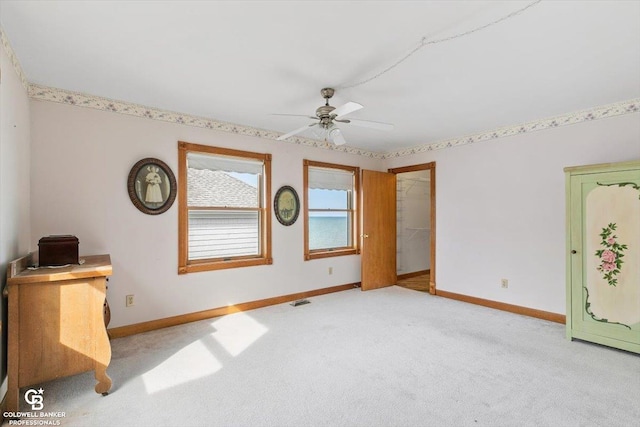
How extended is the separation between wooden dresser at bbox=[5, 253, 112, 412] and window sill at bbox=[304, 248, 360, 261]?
2.80 meters

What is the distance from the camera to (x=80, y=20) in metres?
→ 1.83

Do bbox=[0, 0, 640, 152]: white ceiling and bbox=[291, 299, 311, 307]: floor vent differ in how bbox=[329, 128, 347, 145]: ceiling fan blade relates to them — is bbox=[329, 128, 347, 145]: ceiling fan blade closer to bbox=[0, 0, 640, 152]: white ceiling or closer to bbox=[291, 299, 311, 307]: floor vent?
bbox=[0, 0, 640, 152]: white ceiling

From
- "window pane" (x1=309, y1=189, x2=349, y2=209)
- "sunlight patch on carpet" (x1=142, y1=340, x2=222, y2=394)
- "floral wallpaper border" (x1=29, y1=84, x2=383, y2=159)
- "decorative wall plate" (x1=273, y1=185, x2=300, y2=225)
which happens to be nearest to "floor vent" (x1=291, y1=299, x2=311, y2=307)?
"decorative wall plate" (x1=273, y1=185, x2=300, y2=225)

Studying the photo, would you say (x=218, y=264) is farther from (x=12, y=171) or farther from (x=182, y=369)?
(x=12, y=171)

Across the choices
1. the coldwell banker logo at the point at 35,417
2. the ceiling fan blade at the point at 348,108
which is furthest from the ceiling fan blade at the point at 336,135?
the coldwell banker logo at the point at 35,417

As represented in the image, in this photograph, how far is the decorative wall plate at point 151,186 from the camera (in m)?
3.21

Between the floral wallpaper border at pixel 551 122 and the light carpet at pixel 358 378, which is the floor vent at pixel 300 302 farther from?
the floral wallpaper border at pixel 551 122

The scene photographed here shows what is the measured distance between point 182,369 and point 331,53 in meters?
2.61

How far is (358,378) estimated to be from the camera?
91.1 inches

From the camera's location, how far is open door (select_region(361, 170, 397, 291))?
5.02 meters

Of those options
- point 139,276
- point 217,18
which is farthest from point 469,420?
point 139,276

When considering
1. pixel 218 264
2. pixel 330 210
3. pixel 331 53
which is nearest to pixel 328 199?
pixel 330 210

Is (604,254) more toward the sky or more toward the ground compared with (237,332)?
more toward the sky

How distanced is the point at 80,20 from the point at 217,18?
81 centimetres
